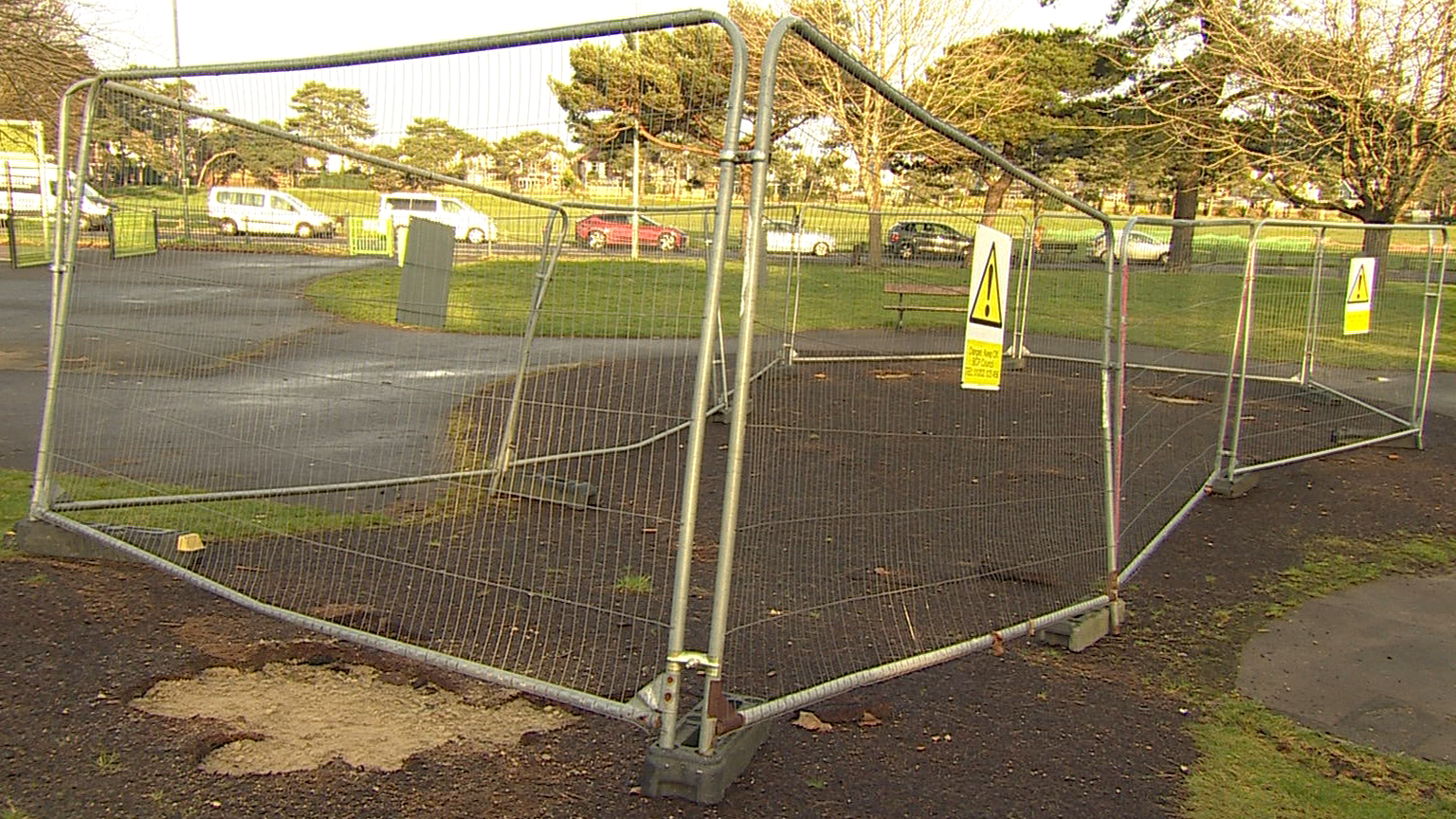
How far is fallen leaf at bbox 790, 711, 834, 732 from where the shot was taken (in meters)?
3.85

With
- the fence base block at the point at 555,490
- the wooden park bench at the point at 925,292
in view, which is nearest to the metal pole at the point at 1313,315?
the wooden park bench at the point at 925,292

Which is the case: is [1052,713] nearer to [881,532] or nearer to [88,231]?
[881,532]

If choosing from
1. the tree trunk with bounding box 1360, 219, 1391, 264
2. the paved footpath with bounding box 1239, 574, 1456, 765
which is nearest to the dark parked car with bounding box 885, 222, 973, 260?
the paved footpath with bounding box 1239, 574, 1456, 765

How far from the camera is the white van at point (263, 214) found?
5059mm

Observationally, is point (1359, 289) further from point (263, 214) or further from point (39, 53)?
point (39, 53)

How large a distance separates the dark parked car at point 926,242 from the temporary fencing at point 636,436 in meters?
0.06

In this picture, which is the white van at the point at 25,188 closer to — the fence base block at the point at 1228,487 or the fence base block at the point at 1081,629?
the fence base block at the point at 1228,487

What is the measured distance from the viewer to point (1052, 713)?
4.06m

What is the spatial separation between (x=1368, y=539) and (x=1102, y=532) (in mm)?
1743

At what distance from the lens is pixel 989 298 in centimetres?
430

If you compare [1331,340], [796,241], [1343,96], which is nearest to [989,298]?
[796,241]

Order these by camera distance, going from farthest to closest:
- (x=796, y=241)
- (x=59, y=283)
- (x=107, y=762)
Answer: (x=796, y=241) < (x=59, y=283) < (x=107, y=762)

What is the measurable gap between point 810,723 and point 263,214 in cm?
356

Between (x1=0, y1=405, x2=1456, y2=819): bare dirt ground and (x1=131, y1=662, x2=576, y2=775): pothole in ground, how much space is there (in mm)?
13
